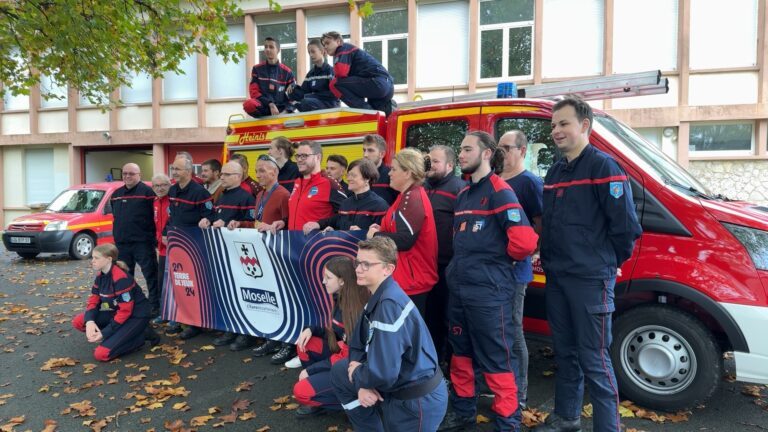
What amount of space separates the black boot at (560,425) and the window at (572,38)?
12144 millimetres

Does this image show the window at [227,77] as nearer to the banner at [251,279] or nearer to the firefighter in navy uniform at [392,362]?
the banner at [251,279]

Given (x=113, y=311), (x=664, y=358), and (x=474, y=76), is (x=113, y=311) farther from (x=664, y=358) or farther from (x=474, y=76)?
(x=474, y=76)

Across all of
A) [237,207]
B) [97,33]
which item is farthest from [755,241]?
[97,33]

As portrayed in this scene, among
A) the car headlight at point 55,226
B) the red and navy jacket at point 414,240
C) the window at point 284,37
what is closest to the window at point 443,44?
the window at point 284,37

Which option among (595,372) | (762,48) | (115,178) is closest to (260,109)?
(595,372)

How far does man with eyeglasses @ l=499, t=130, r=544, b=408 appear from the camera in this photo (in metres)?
3.73

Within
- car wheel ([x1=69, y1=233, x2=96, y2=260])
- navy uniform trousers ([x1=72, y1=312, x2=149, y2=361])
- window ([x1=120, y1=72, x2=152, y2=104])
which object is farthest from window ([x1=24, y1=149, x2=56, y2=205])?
navy uniform trousers ([x1=72, y1=312, x2=149, y2=361])

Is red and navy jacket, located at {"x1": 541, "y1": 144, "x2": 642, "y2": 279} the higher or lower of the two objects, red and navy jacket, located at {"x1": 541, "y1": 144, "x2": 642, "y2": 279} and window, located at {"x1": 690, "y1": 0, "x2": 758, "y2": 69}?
the lower

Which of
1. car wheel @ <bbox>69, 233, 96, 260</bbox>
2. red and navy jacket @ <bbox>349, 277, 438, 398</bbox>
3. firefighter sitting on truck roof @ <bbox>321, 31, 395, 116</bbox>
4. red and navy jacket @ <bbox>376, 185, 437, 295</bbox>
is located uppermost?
firefighter sitting on truck roof @ <bbox>321, 31, 395, 116</bbox>

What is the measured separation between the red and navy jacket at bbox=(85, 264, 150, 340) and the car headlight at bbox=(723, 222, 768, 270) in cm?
559

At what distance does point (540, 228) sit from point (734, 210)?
1.35 meters

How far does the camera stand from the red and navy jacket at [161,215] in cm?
639

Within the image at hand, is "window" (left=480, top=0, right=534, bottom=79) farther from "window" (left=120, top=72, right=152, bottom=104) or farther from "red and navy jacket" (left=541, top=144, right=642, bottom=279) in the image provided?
"red and navy jacket" (left=541, top=144, right=642, bottom=279)

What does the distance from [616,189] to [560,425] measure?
1.69 m
